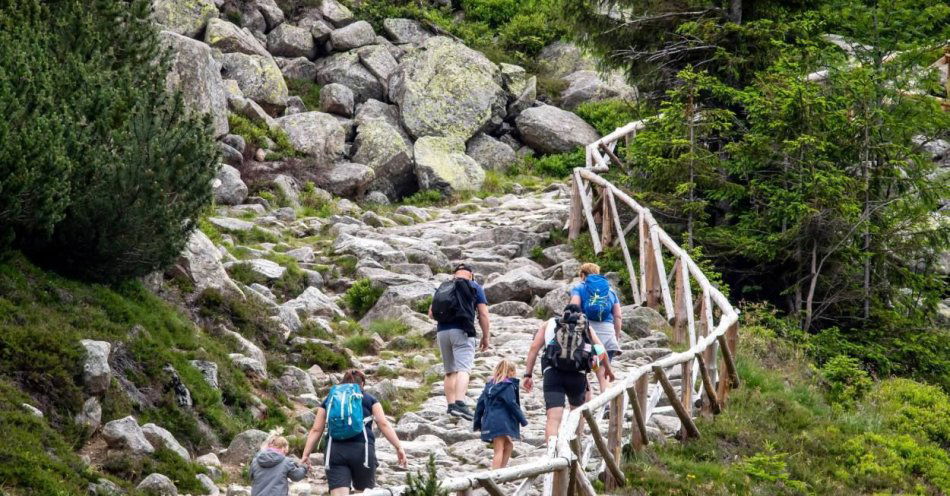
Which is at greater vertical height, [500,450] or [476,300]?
[476,300]

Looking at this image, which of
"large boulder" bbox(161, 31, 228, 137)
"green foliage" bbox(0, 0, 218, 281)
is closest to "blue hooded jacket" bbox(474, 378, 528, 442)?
"green foliage" bbox(0, 0, 218, 281)

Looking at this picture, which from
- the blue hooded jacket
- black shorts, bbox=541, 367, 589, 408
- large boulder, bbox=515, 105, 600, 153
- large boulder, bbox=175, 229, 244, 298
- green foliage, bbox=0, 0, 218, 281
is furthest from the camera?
large boulder, bbox=515, 105, 600, 153

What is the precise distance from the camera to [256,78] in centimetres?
2912

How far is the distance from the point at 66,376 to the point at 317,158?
18.0 m

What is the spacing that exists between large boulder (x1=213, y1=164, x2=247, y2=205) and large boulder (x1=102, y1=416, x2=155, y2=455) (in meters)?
13.7

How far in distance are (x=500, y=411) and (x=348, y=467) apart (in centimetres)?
166

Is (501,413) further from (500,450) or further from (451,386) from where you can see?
(451,386)

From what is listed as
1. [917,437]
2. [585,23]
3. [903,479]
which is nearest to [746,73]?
[585,23]

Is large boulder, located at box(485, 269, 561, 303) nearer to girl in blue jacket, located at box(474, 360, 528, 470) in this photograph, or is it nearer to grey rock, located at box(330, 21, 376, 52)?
girl in blue jacket, located at box(474, 360, 528, 470)

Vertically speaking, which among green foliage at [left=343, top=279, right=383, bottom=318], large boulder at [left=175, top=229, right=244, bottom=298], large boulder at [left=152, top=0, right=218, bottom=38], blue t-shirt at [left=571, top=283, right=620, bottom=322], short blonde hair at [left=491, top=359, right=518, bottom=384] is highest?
large boulder at [left=152, top=0, right=218, bottom=38]

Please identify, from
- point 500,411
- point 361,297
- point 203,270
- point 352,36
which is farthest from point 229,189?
point 500,411

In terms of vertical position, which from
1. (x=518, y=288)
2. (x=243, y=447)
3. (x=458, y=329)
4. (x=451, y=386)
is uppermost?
(x=458, y=329)

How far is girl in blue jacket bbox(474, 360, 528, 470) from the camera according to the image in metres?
9.73

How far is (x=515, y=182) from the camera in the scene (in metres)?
28.3
